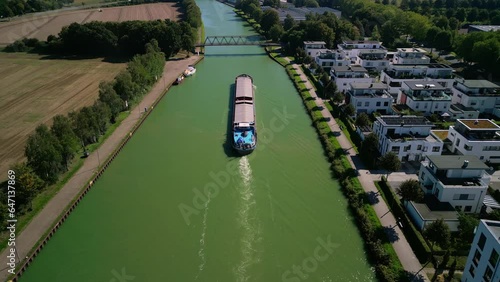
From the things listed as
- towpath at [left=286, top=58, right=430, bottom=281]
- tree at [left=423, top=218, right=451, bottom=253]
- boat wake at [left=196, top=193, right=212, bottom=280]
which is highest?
tree at [left=423, top=218, right=451, bottom=253]

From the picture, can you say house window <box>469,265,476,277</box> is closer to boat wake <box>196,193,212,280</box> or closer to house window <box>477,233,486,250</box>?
house window <box>477,233,486,250</box>

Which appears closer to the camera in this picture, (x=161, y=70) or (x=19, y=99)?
(x=19, y=99)

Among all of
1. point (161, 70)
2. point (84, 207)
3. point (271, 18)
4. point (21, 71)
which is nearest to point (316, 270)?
point (84, 207)

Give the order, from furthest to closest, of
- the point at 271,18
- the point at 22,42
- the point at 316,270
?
the point at 271,18, the point at 22,42, the point at 316,270

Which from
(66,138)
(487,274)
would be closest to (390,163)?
(487,274)

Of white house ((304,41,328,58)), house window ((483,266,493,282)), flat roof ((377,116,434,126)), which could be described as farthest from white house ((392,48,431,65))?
house window ((483,266,493,282))

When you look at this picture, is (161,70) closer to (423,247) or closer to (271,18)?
(271,18)
